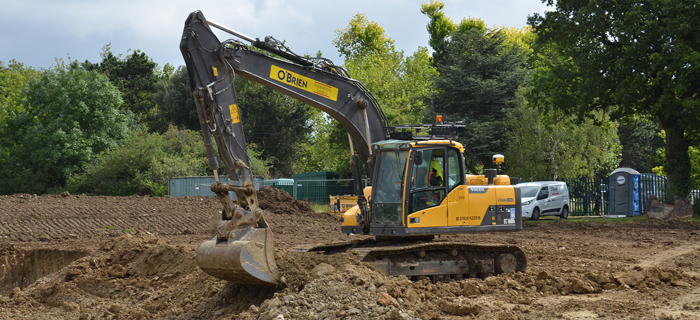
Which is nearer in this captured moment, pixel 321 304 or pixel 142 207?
pixel 321 304

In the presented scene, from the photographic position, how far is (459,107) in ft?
106

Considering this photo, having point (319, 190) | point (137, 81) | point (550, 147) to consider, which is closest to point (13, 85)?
point (137, 81)

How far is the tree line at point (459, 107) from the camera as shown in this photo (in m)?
22.2

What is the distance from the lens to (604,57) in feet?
75.5

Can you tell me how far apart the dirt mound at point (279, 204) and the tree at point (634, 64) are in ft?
36.9

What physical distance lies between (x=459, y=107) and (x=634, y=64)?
436 inches

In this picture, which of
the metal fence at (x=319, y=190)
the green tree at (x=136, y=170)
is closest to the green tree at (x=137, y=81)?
the green tree at (x=136, y=170)

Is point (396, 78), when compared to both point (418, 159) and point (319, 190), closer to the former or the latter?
point (319, 190)

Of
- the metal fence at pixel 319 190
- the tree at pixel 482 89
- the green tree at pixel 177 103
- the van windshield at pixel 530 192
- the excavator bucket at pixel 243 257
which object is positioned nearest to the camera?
the excavator bucket at pixel 243 257

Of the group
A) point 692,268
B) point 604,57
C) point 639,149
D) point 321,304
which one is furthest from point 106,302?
point 639,149

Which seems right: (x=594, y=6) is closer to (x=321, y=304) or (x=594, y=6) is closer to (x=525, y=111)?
(x=525, y=111)

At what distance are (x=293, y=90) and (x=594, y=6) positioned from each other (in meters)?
17.7

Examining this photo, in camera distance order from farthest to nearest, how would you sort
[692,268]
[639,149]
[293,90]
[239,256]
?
[639,149] < [692,268] < [293,90] < [239,256]

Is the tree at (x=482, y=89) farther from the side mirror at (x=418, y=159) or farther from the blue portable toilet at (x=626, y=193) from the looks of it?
the side mirror at (x=418, y=159)
